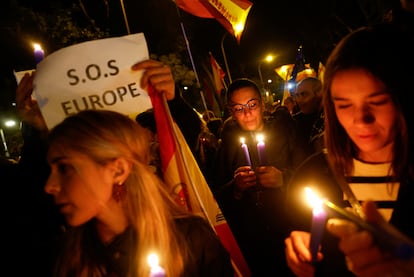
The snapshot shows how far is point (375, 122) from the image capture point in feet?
6.38

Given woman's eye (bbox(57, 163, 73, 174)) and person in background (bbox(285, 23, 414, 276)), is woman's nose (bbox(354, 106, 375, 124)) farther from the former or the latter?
woman's eye (bbox(57, 163, 73, 174))

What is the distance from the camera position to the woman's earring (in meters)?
2.14

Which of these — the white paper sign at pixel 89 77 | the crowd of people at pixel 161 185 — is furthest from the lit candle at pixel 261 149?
A: the white paper sign at pixel 89 77

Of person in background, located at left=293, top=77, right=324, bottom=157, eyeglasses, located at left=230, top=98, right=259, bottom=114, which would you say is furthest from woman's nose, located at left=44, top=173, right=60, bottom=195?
person in background, located at left=293, top=77, right=324, bottom=157

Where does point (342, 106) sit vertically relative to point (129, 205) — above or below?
above

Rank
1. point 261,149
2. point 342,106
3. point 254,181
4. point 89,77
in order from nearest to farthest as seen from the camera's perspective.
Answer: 1. point 342,106
2. point 89,77
3. point 261,149
4. point 254,181

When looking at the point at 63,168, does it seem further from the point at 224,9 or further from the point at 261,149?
the point at 224,9

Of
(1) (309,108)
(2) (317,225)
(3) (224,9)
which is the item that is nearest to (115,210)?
(2) (317,225)

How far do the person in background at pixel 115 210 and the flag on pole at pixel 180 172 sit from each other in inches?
11.0

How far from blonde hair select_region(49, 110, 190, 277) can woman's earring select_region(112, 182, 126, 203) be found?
1.0 inches

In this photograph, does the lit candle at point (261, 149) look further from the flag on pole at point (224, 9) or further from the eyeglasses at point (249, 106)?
the flag on pole at point (224, 9)

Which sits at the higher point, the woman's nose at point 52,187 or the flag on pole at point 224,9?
the flag on pole at point 224,9

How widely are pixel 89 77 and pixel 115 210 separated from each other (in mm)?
900

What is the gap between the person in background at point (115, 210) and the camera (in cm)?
202
